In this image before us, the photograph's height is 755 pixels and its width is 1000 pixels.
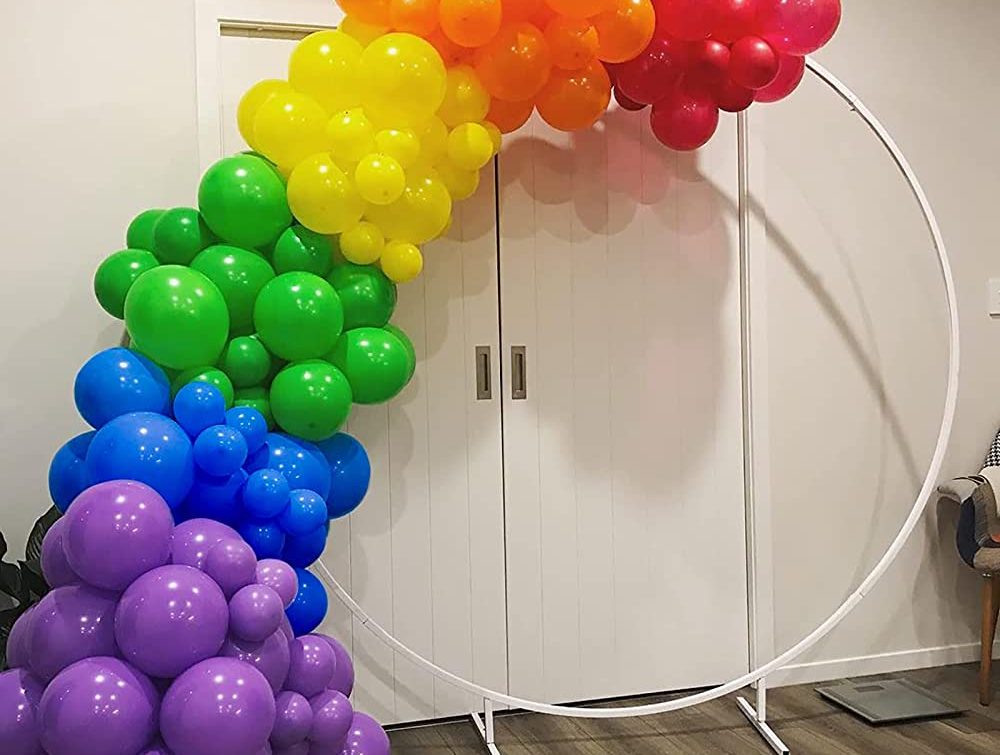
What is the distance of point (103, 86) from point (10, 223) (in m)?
0.43

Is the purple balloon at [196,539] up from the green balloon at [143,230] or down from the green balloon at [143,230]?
down

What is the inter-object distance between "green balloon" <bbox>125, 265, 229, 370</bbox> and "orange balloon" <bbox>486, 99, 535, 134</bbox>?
0.82 metres

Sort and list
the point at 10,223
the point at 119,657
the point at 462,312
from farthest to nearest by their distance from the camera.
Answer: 1. the point at 462,312
2. the point at 10,223
3. the point at 119,657

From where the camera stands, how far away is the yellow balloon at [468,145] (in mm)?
2715

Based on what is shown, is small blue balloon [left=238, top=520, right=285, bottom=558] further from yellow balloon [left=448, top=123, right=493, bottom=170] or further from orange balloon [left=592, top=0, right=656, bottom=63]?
orange balloon [left=592, top=0, right=656, bottom=63]

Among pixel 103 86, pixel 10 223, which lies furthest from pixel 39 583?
pixel 103 86

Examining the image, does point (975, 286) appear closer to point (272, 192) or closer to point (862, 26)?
point (862, 26)

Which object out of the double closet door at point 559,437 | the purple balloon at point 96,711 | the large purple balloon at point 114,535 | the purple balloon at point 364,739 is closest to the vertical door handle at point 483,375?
the double closet door at point 559,437

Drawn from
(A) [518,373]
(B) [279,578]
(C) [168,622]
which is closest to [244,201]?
(B) [279,578]

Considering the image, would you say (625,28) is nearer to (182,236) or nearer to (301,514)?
(182,236)

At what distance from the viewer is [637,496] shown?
3.49m

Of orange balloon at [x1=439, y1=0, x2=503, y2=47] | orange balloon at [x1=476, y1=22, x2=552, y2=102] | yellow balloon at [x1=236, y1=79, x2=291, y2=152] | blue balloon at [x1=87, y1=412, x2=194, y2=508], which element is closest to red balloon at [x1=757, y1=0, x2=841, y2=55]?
orange balloon at [x1=476, y1=22, x2=552, y2=102]

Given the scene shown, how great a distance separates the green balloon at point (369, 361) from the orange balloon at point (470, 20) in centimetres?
70

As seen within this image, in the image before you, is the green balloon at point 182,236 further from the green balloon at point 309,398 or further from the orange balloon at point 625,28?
the orange balloon at point 625,28
